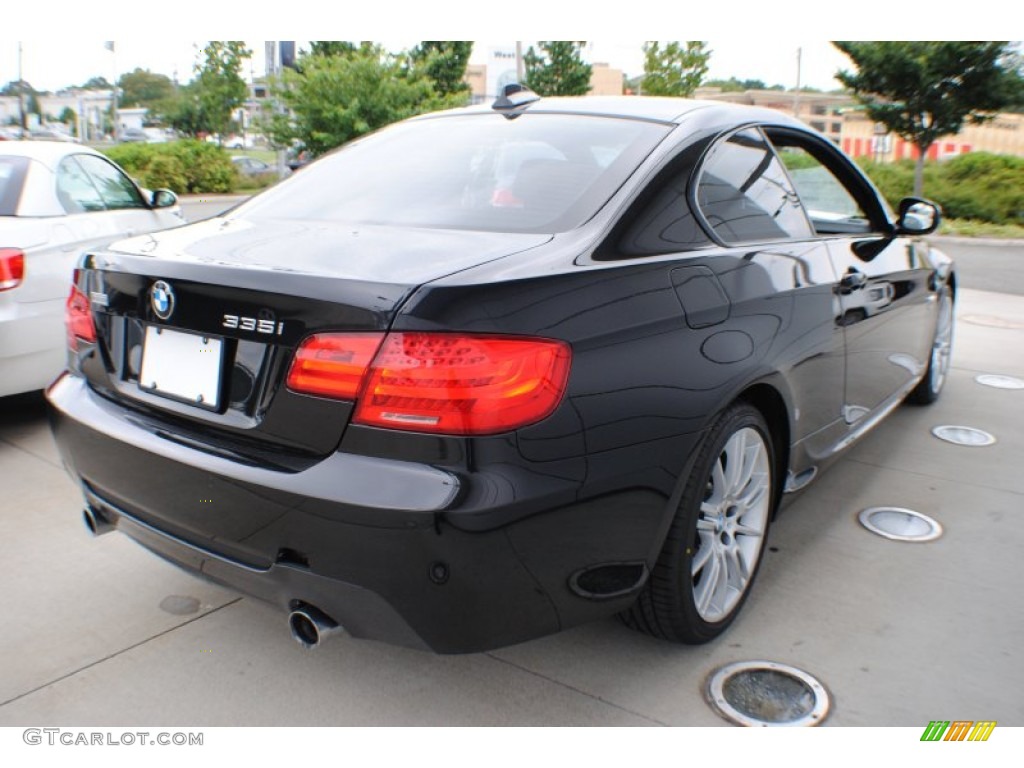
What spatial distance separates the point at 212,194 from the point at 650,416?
2686cm

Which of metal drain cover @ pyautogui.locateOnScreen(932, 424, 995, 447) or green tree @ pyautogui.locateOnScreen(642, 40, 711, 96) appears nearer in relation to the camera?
metal drain cover @ pyautogui.locateOnScreen(932, 424, 995, 447)

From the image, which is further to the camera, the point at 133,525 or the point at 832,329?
the point at 832,329

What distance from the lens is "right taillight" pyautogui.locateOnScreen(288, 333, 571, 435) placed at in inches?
70.5

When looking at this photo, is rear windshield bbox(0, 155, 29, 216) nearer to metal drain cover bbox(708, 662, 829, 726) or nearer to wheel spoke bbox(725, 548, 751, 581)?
wheel spoke bbox(725, 548, 751, 581)

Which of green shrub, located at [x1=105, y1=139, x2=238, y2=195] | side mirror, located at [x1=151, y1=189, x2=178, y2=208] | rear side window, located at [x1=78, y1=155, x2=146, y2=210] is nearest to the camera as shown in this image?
rear side window, located at [x1=78, y1=155, x2=146, y2=210]

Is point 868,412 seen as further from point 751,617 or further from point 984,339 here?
point 984,339

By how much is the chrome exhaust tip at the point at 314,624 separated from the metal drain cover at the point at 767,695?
3.34 ft

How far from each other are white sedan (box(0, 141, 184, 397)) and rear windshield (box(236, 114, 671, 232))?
2.05m

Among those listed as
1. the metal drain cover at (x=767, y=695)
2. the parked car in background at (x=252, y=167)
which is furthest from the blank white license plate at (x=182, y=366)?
the parked car in background at (x=252, y=167)

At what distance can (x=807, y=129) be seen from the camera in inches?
130

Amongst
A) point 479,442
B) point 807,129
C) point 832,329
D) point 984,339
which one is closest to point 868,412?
point 832,329

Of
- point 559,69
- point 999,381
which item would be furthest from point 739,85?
point 999,381

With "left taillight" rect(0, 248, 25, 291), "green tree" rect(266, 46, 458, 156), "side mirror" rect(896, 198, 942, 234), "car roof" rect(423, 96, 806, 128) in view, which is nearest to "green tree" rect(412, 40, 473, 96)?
"green tree" rect(266, 46, 458, 156)

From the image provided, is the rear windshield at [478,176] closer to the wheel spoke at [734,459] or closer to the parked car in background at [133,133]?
the wheel spoke at [734,459]
